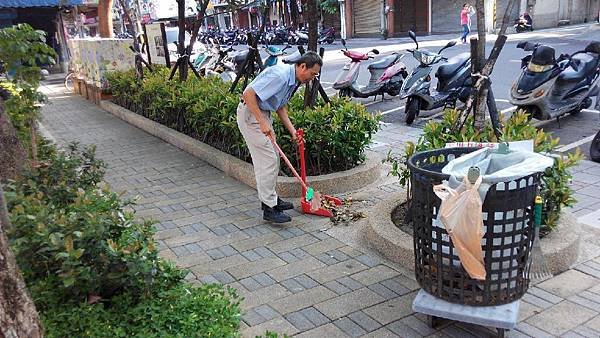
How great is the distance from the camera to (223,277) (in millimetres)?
3906

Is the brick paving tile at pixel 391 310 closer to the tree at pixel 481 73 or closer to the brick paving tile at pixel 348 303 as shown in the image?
the brick paving tile at pixel 348 303

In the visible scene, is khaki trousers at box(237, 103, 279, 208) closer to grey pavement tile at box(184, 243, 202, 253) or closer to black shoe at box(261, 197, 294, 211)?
black shoe at box(261, 197, 294, 211)

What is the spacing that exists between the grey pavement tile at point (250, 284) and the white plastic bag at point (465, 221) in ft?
5.08

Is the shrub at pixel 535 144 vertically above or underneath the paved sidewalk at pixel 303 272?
above

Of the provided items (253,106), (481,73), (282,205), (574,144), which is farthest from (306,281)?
(574,144)

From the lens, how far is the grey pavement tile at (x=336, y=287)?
A: 362cm

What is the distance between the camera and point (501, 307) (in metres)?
2.83

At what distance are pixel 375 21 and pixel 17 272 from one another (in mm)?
30602

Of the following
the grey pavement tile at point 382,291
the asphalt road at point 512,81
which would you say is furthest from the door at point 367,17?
the grey pavement tile at point 382,291

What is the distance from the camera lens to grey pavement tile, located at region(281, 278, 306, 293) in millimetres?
3679

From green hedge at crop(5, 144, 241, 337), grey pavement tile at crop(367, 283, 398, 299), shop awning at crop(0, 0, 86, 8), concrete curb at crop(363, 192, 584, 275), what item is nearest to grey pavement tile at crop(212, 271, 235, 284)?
green hedge at crop(5, 144, 241, 337)

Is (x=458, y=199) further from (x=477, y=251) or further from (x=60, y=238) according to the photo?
(x=60, y=238)

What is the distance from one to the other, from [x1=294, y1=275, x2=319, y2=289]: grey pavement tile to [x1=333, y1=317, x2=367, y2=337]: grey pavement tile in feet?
1.58

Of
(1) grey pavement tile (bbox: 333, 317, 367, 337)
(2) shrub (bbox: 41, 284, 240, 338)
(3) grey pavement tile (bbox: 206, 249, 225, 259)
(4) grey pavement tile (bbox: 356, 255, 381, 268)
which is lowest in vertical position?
(1) grey pavement tile (bbox: 333, 317, 367, 337)
